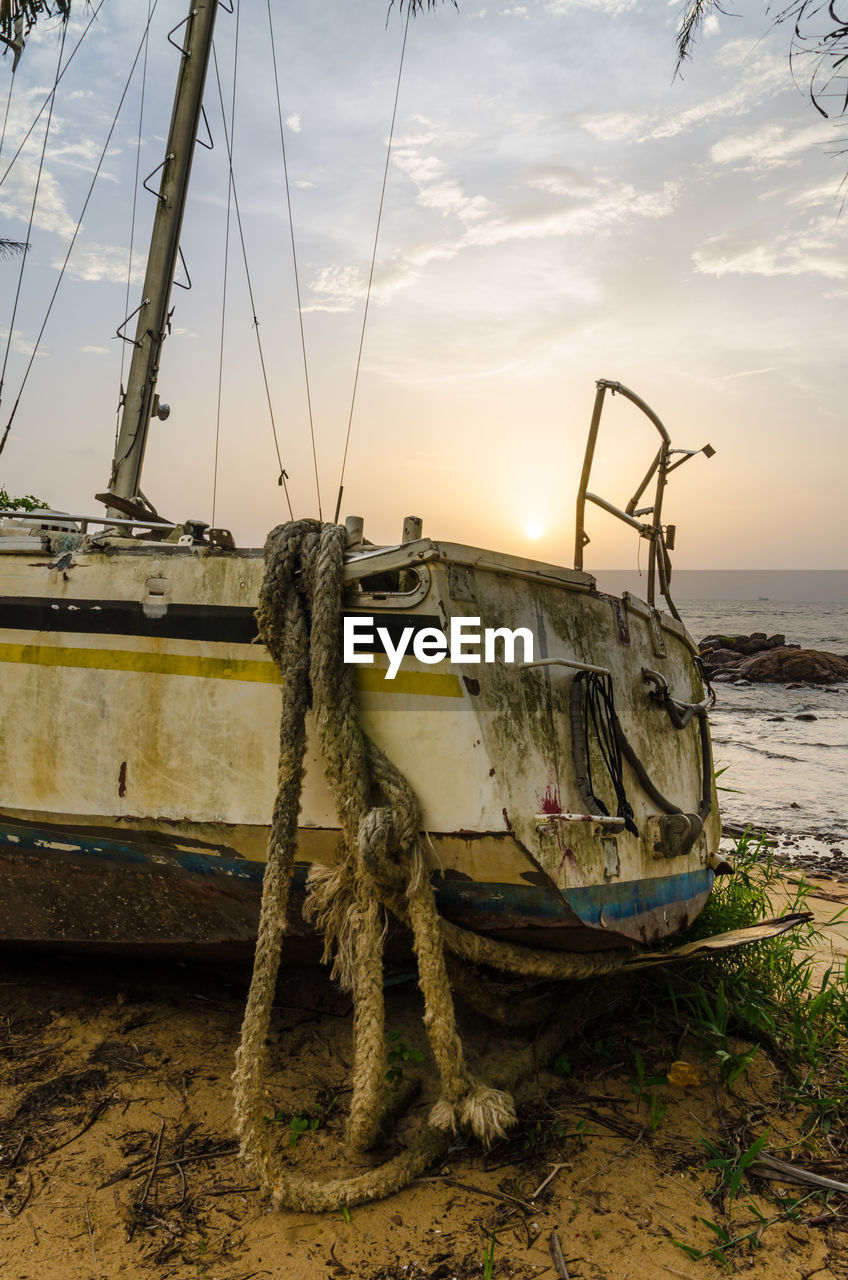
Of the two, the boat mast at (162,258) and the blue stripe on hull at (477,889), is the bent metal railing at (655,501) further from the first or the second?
the boat mast at (162,258)

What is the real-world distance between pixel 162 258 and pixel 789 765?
866 centimetres

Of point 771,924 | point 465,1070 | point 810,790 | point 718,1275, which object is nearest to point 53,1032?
point 465,1070

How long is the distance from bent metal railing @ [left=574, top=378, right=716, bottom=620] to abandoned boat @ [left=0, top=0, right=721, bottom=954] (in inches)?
18.8

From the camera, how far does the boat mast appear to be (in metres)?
5.69

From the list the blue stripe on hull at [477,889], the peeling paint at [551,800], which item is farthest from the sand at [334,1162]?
the peeling paint at [551,800]

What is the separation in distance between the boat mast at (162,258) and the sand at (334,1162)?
3560 millimetres

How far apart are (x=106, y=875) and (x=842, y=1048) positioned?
2793 mm

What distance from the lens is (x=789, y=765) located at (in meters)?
10.3

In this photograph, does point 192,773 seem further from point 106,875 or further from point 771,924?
point 771,924

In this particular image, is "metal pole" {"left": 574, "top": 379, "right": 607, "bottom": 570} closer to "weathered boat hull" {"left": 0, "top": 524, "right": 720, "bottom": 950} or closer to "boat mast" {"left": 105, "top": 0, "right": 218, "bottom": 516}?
"weathered boat hull" {"left": 0, "top": 524, "right": 720, "bottom": 950}

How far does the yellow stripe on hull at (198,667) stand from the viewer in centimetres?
242

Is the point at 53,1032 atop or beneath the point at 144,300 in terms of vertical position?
beneath

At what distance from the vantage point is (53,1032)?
316 cm

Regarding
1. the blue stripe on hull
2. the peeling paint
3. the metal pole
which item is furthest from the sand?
the metal pole
